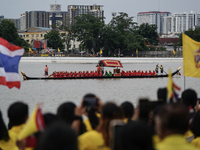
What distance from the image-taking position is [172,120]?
138 inches

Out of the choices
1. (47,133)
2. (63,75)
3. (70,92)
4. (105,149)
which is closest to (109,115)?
(105,149)

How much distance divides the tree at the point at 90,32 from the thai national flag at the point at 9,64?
78870 mm

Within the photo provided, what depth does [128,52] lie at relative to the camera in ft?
310

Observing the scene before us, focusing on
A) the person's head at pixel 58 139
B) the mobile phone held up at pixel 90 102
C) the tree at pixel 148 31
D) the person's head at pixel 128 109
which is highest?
the tree at pixel 148 31

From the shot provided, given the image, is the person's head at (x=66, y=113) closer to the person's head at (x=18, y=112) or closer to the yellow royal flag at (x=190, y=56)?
the person's head at (x=18, y=112)

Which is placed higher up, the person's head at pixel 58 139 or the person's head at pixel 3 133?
the person's head at pixel 58 139

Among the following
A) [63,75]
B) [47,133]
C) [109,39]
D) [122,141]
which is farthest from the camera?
[109,39]

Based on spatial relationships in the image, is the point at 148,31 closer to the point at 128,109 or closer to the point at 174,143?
the point at 128,109

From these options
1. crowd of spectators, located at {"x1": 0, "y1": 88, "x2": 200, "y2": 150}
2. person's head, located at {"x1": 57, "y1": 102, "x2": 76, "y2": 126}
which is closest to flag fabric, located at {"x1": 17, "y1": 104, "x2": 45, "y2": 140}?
crowd of spectators, located at {"x1": 0, "y1": 88, "x2": 200, "y2": 150}

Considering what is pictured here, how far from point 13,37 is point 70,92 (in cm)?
7476

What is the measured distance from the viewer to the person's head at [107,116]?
435 cm

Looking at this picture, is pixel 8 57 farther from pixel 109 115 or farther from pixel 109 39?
pixel 109 39

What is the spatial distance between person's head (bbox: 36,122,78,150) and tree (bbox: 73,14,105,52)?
8470cm

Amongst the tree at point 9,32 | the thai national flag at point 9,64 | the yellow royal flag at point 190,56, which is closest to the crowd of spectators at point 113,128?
the thai national flag at point 9,64
